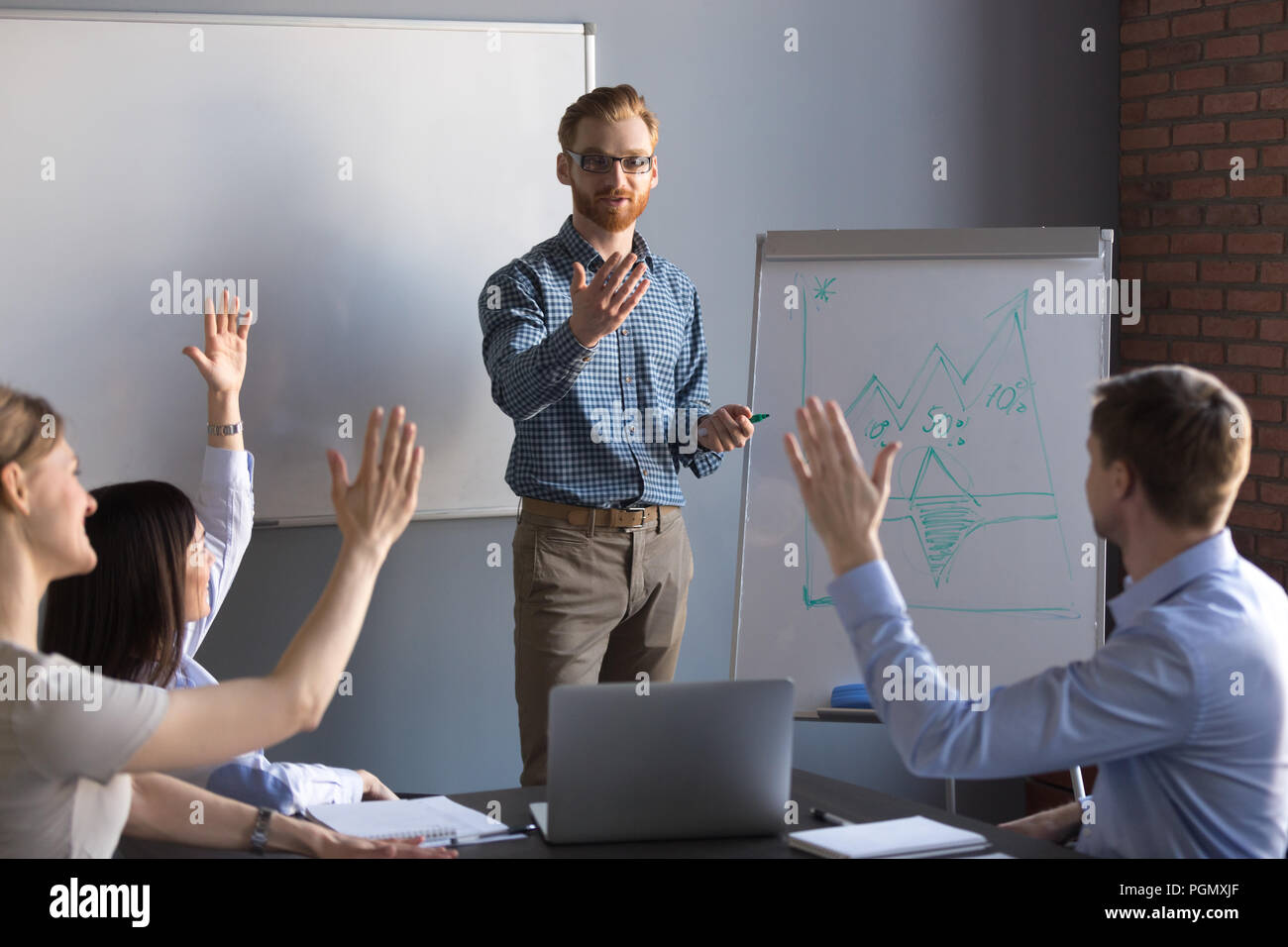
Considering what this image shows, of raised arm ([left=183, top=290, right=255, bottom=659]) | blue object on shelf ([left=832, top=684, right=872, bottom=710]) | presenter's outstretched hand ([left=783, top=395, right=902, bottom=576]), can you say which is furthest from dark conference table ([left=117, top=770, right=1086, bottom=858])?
blue object on shelf ([left=832, top=684, right=872, bottom=710])

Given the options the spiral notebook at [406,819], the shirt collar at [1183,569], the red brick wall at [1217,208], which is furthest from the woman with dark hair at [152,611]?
the red brick wall at [1217,208]

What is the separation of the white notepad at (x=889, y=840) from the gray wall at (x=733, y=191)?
5.70ft

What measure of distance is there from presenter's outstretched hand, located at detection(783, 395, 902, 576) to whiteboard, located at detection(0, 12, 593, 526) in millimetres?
1747

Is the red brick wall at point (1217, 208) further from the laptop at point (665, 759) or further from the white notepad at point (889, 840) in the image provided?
the laptop at point (665, 759)

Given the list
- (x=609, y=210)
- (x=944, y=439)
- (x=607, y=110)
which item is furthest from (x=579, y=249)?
(x=944, y=439)

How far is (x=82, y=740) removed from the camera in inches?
52.6

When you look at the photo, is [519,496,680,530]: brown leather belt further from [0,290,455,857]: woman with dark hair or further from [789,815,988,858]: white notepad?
[0,290,455,857]: woman with dark hair

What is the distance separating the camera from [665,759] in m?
1.57

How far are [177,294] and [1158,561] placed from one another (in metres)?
2.20

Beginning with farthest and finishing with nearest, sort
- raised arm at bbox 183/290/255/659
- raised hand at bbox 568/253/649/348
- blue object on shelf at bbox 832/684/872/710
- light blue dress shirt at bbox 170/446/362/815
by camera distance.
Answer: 1. blue object on shelf at bbox 832/684/872/710
2. raised hand at bbox 568/253/649/348
3. raised arm at bbox 183/290/255/659
4. light blue dress shirt at bbox 170/446/362/815

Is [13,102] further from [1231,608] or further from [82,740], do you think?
[1231,608]

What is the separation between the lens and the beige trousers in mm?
2785

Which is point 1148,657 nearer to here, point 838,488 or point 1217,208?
point 838,488

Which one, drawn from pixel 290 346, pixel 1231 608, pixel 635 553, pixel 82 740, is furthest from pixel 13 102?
pixel 1231 608
